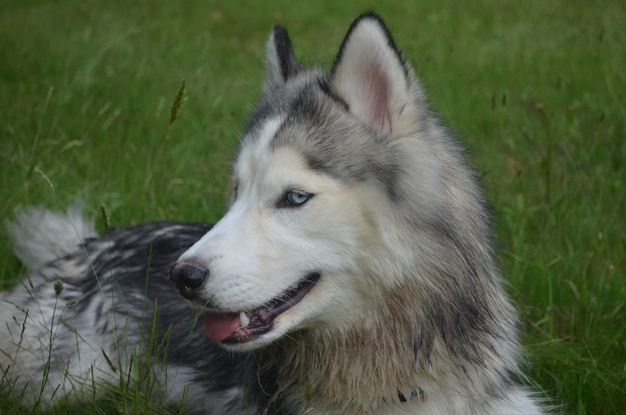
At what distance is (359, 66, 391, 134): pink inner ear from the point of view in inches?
97.8

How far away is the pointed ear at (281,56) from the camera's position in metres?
2.84

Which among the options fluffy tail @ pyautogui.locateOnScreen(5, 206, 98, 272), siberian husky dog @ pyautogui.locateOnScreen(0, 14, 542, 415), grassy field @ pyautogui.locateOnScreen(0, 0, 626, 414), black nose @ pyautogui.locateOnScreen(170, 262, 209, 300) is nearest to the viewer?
black nose @ pyautogui.locateOnScreen(170, 262, 209, 300)

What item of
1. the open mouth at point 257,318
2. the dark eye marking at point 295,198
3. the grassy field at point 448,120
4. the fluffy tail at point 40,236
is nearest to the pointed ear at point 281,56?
the grassy field at point 448,120

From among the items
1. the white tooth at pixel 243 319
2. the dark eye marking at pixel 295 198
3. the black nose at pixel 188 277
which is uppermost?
the dark eye marking at pixel 295 198

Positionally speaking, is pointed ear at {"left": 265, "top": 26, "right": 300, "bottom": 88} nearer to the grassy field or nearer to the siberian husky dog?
the siberian husky dog

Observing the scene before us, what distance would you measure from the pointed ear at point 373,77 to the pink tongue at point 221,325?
0.80m

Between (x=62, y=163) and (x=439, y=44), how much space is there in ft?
15.4

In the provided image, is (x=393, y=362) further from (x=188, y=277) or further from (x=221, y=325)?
(x=188, y=277)

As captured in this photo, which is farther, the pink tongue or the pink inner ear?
the pink inner ear

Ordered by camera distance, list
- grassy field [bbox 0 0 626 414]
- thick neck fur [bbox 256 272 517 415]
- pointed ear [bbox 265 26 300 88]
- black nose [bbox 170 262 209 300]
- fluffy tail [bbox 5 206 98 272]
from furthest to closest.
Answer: fluffy tail [bbox 5 206 98 272] → grassy field [bbox 0 0 626 414] → pointed ear [bbox 265 26 300 88] → thick neck fur [bbox 256 272 517 415] → black nose [bbox 170 262 209 300]

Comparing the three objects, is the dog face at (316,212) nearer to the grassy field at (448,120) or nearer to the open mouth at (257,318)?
the open mouth at (257,318)

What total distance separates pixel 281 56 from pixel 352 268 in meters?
0.96

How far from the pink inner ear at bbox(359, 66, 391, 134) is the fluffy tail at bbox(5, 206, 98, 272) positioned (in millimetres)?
1883

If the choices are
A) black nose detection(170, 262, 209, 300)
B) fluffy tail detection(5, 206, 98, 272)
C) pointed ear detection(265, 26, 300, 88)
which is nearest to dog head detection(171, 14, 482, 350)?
black nose detection(170, 262, 209, 300)
